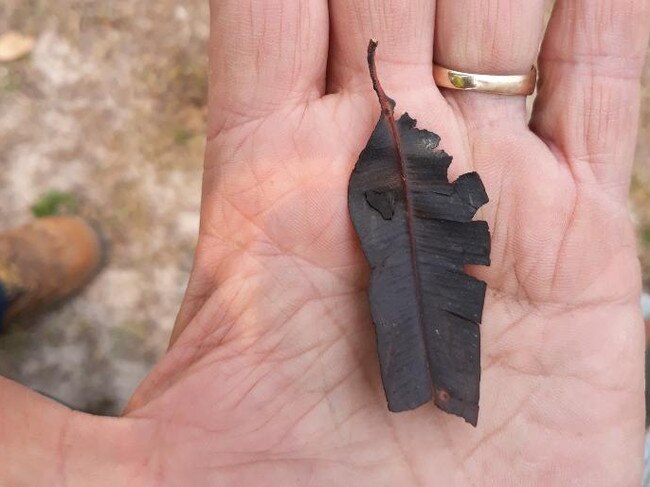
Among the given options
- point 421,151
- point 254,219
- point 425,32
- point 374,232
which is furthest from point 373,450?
point 425,32

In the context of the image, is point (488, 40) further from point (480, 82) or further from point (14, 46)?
point (14, 46)

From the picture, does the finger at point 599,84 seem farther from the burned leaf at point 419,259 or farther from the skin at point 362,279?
the burned leaf at point 419,259

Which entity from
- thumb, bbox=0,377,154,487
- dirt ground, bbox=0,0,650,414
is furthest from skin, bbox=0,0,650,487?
dirt ground, bbox=0,0,650,414

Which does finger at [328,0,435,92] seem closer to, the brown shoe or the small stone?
the brown shoe

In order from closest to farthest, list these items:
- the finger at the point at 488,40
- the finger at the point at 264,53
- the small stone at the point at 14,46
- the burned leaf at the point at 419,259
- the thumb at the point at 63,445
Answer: the thumb at the point at 63,445 < the burned leaf at the point at 419,259 < the finger at the point at 264,53 < the finger at the point at 488,40 < the small stone at the point at 14,46

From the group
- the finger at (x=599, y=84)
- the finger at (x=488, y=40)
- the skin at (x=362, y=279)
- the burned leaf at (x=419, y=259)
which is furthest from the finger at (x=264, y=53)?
the finger at (x=599, y=84)
